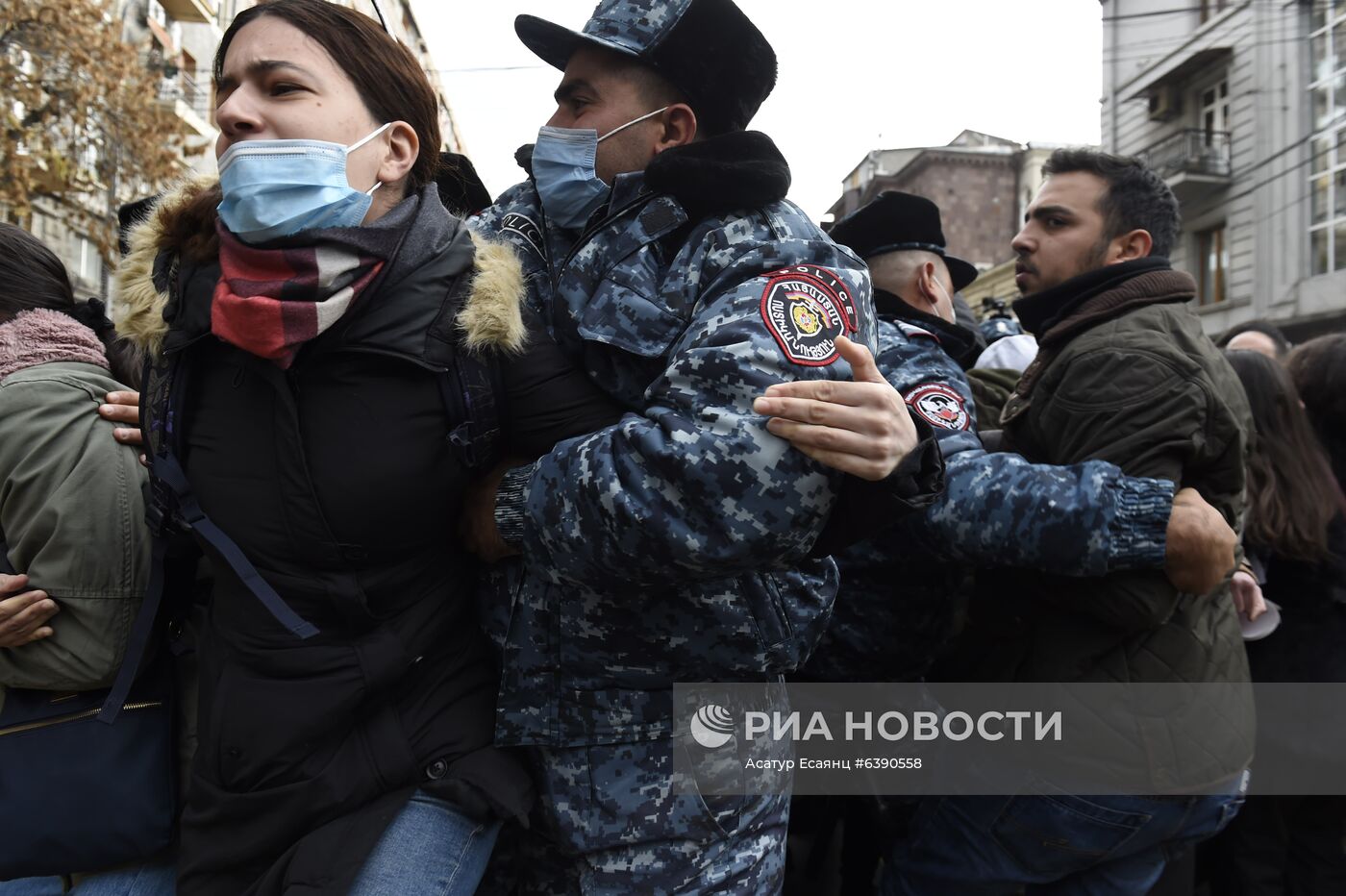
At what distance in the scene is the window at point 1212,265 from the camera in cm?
1723

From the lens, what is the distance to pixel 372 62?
1.55 meters

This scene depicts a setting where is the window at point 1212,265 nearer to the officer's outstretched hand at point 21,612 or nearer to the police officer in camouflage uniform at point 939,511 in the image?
the police officer in camouflage uniform at point 939,511

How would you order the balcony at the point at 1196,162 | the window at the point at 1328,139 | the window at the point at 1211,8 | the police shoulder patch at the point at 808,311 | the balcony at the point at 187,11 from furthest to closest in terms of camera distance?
1. the balcony at the point at 187,11
2. the window at the point at 1211,8
3. the balcony at the point at 1196,162
4. the window at the point at 1328,139
5. the police shoulder patch at the point at 808,311

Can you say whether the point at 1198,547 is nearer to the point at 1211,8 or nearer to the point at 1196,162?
the point at 1196,162

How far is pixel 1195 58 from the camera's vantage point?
17.5 metres

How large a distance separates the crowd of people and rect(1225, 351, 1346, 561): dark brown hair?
126 cm

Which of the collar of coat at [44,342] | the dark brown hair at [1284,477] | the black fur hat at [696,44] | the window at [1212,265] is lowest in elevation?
A: the window at [1212,265]

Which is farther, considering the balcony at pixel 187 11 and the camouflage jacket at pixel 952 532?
the balcony at pixel 187 11

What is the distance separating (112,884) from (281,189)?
1.32m

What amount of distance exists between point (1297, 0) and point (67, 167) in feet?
60.9

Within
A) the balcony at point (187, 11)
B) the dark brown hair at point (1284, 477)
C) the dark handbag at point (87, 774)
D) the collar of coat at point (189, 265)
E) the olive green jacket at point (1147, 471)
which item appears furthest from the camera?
the balcony at point (187, 11)

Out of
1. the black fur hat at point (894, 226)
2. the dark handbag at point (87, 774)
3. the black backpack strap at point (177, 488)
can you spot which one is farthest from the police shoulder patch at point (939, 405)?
the dark handbag at point (87, 774)

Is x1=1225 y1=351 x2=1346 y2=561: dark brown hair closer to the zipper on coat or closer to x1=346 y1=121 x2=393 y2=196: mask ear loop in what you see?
x1=346 y1=121 x2=393 y2=196: mask ear loop

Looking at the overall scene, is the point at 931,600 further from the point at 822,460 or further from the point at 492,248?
the point at 492,248
